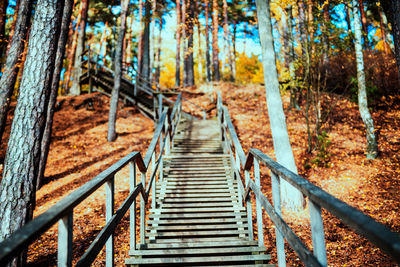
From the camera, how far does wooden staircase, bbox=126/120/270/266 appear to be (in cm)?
277

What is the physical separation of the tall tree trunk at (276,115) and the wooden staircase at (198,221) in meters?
1.37

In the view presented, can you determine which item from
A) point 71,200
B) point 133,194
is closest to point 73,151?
point 133,194

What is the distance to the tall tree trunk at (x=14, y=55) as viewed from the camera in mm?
6258

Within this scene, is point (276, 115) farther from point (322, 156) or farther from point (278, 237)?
point (278, 237)

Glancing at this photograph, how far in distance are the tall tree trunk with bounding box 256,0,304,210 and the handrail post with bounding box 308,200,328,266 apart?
13.8 feet

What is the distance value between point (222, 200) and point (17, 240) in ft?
12.1

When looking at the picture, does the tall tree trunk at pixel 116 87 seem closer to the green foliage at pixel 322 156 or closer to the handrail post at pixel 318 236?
the green foliage at pixel 322 156

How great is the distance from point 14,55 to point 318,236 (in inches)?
330

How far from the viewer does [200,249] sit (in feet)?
9.69

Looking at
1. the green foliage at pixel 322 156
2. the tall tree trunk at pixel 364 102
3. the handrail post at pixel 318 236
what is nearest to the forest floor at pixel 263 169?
the green foliage at pixel 322 156

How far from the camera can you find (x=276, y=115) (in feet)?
18.1

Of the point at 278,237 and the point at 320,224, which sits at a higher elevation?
the point at 320,224

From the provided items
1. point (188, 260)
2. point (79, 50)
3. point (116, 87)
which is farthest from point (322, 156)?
point (79, 50)

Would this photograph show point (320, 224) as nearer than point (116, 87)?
Yes
